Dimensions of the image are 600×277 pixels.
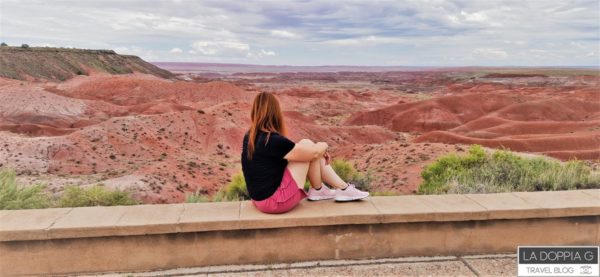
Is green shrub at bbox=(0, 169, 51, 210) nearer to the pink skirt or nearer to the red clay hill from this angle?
the pink skirt

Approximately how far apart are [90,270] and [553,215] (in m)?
4.64

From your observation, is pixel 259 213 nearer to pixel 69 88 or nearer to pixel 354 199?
pixel 354 199

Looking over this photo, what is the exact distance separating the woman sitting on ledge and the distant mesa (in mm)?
66823

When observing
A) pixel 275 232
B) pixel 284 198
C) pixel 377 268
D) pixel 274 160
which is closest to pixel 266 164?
pixel 274 160

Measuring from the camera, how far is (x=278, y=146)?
184 inches

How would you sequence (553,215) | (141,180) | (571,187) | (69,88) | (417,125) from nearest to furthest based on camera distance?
(553,215) → (571,187) → (141,180) → (417,125) → (69,88)

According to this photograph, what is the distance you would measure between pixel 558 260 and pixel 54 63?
268 ft

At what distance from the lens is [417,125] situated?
44094mm

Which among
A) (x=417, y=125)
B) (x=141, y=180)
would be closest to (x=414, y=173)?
(x=141, y=180)

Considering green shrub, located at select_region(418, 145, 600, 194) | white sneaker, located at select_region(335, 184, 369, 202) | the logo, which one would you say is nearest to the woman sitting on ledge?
white sneaker, located at select_region(335, 184, 369, 202)

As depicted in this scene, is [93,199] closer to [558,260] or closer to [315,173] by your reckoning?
[315,173]

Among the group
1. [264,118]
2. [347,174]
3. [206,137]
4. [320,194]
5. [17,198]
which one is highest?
[264,118]

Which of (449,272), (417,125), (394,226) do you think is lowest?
(417,125)

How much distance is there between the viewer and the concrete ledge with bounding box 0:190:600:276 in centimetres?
443
